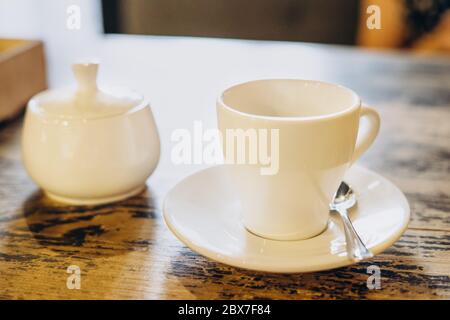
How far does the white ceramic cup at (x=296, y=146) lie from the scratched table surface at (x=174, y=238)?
0.16 ft

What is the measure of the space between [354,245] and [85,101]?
294 millimetres

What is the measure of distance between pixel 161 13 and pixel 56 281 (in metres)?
2.08

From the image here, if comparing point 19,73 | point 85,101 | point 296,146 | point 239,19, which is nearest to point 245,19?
point 239,19

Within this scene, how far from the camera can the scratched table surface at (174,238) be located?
417mm

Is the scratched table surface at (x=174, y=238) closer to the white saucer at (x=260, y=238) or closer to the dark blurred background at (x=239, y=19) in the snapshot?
the white saucer at (x=260, y=238)

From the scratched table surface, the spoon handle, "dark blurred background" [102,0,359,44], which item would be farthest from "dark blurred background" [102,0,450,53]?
the spoon handle

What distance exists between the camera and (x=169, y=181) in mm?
607

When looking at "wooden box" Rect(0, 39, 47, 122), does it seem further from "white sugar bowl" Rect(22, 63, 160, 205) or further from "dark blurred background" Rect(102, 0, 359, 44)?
"dark blurred background" Rect(102, 0, 359, 44)

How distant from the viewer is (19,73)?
0.81 m

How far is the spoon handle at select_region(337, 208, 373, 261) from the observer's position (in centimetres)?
40

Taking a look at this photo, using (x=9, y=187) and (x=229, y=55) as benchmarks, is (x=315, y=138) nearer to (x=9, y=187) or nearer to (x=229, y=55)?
(x=9, y=187)

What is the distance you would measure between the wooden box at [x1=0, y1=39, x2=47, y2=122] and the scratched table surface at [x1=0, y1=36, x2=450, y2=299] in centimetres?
3
